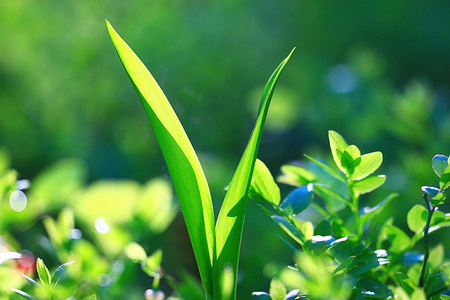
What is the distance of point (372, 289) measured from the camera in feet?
0.67

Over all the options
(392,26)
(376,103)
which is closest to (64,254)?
(376,103)

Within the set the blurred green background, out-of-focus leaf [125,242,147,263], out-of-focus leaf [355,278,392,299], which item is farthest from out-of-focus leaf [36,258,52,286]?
the blurred green background

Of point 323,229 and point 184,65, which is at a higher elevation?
point 184,65

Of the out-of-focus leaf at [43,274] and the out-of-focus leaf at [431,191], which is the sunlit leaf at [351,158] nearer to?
the out-of-focus leaf at [431,191]

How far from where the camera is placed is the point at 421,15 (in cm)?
148

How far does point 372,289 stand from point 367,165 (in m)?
0.06

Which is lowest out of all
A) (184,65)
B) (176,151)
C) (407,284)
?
(407,284)

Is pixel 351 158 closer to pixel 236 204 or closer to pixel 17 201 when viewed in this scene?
pixel 236 204

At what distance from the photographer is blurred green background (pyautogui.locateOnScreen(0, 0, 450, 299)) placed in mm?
1485

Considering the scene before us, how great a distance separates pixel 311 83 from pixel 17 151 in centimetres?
106

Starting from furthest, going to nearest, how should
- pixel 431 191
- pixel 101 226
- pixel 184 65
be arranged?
pixel 184 65
pixel 101 226
pixel 431 191

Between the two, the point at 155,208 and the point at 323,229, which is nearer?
the point at 323,229

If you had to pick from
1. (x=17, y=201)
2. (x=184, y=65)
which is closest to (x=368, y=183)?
(x=17, y=201)

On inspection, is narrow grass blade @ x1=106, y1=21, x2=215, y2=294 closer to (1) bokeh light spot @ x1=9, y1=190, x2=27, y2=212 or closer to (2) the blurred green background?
(1) bokeh light spot @ x1=9, y1=190, x2=27, y2=212
